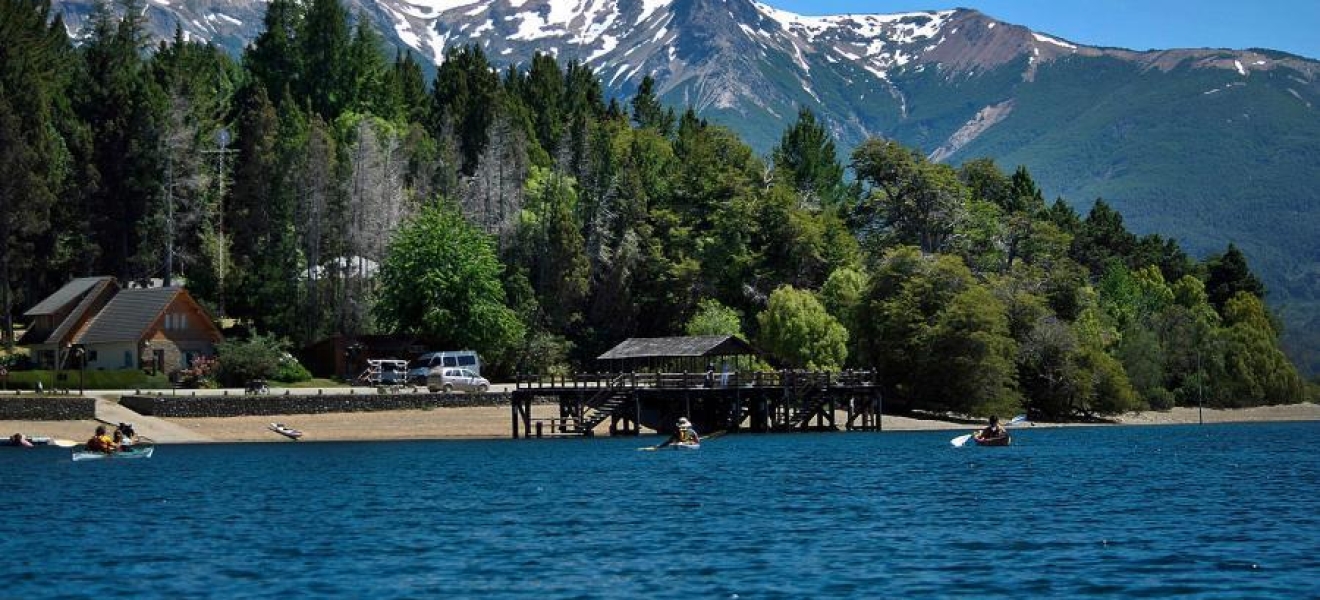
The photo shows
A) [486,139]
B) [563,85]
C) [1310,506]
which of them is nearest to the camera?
[1310,506]

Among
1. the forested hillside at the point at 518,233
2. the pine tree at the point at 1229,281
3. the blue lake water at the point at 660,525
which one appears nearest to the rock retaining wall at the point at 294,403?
the blue lake water at the point at 660,525

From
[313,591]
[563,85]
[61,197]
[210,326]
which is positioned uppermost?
[563,85]

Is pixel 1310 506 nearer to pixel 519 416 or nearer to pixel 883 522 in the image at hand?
pixel 883 522

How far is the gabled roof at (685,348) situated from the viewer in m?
100

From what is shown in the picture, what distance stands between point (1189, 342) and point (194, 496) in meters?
101

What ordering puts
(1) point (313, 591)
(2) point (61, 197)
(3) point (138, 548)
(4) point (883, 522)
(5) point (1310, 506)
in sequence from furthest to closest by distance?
1. (2) point (61, 197)
2. (5) point (1310, 506)
3. (4) point (883, 522)
4. (3) point (138, 548)
5. (1) point (313, 591)

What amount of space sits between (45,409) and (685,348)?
34.0 metres

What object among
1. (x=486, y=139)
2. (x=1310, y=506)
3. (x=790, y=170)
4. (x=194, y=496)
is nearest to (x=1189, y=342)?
(x=790, y=170)

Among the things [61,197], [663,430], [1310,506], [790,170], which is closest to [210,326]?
[61,197]

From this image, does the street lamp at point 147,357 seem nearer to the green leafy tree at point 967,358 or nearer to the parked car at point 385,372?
the parked car at point 385,372

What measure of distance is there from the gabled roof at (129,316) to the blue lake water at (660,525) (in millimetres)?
25998

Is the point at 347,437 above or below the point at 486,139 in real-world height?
below

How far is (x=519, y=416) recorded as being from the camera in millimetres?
101812

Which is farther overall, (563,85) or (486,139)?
(563,85)
